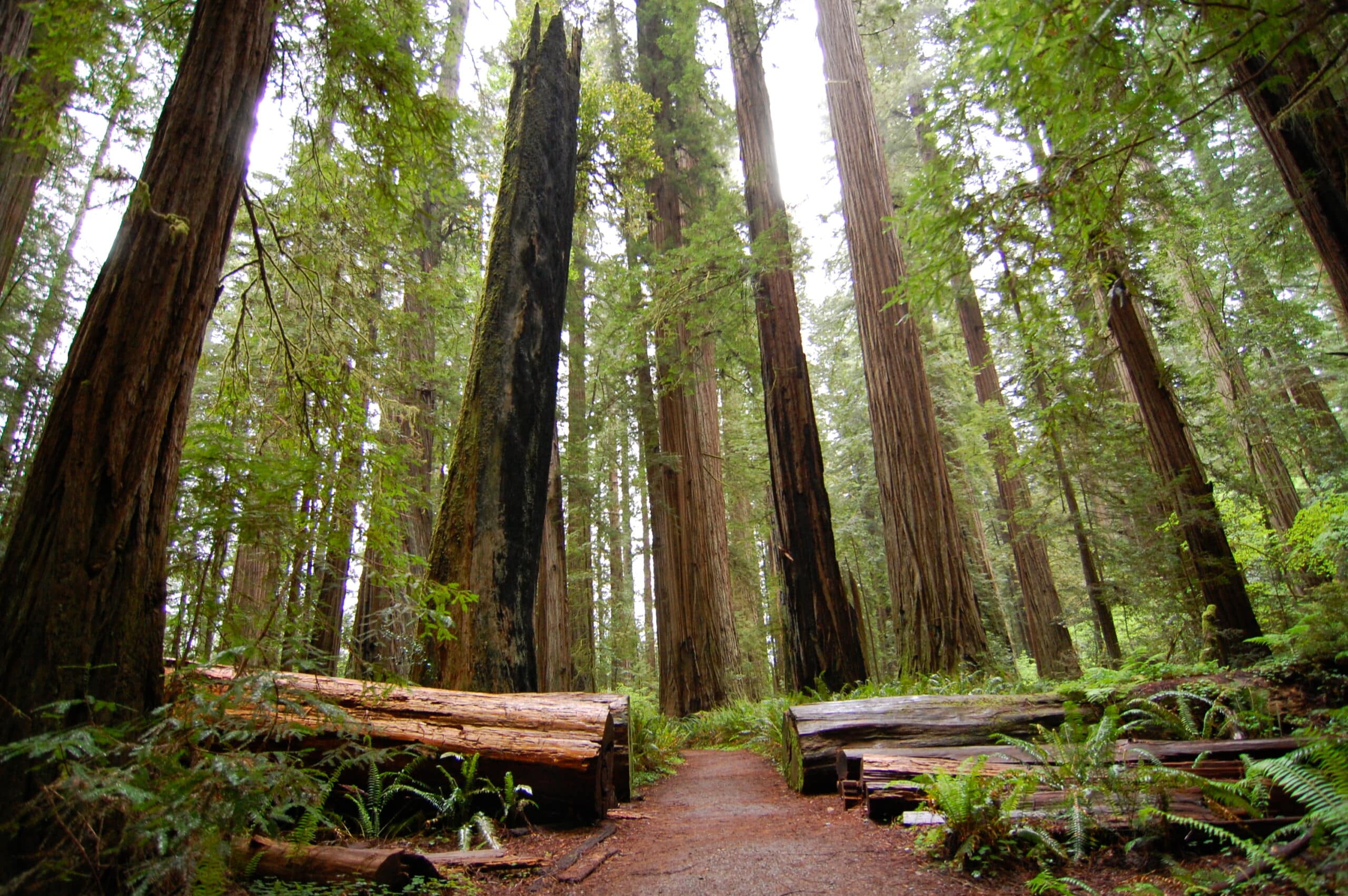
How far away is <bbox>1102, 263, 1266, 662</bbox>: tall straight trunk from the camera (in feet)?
20.7

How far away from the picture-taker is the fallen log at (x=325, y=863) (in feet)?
7.53

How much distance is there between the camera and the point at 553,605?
1053 cm

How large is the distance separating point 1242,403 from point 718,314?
968 centimetres

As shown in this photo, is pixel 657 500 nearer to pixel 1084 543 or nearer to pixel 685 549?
pixel 685 549

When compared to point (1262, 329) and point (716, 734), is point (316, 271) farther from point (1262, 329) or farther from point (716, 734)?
point (1262, 329)

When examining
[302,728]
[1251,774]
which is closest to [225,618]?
[302,728]

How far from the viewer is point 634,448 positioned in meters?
21.3

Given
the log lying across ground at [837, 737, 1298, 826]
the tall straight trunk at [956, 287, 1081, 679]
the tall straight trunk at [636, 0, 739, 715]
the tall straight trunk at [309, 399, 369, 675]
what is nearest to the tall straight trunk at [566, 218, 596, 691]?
the tall straight trunk at [636, 0, 739, 715]

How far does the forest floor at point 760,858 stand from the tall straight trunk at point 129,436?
5.72 feet

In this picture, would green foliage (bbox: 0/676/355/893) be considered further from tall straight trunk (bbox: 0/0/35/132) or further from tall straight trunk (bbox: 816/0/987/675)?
tall straight trunk (bbox: 816/0/987/675)

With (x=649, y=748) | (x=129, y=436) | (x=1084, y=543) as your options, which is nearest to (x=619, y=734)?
(x=649, y=748)

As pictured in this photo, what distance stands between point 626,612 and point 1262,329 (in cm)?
1910

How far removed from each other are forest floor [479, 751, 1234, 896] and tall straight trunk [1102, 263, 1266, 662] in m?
4.88

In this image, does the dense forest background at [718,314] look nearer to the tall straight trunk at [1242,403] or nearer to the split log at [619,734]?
the tall straight trunk at [1242,403]
